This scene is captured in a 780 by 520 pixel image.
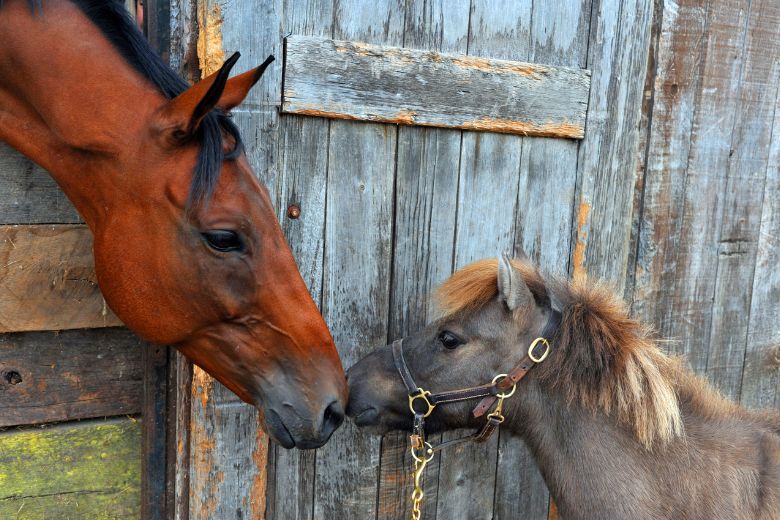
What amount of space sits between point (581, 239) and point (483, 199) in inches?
18.1

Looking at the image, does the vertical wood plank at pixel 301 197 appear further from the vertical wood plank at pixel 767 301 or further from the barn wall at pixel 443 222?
the vertical wood plank at pixel 767 301

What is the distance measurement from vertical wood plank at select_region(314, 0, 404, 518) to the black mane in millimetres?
600

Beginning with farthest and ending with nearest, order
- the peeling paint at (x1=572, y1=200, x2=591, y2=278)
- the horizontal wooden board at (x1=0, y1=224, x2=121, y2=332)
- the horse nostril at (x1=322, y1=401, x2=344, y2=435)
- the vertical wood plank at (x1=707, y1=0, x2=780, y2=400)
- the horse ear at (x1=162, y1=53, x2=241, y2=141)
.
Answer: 1. the vertical wood plank at (x1=707, y1=0, x2=780, y2=400)
2. the peeling paint at (x1=572, y1=200, x2=591, y2=278)
3. the horizontal wooden board at (x1=0, y1=224, x2=121, y2=332)
4. the horse nostril at (x1=322, y1=401, x2=344, y2=435)
5. the horse ear at (x1=162, y1=53, x2=241, y2=141)

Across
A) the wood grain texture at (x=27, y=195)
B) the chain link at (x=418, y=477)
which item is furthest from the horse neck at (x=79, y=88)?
the chain link at (x=418, y=477)

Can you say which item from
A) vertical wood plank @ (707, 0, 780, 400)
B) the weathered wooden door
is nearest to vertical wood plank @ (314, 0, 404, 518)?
the weathered wooden door

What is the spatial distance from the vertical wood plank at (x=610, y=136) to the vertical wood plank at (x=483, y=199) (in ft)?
0.98

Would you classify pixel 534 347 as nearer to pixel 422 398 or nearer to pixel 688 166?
pixel 422 398

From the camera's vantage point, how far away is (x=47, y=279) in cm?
166

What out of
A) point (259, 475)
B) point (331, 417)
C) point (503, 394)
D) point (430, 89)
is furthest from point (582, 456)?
point (430, 89)

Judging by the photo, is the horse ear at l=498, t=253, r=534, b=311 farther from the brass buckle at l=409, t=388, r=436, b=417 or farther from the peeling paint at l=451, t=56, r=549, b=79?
the peeling paint at l=451, t=56, r=549, b=79

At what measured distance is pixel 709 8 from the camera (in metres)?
2.53

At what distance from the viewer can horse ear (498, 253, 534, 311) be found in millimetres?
1698

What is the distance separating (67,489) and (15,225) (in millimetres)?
780

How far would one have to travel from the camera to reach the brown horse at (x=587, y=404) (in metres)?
1.69
